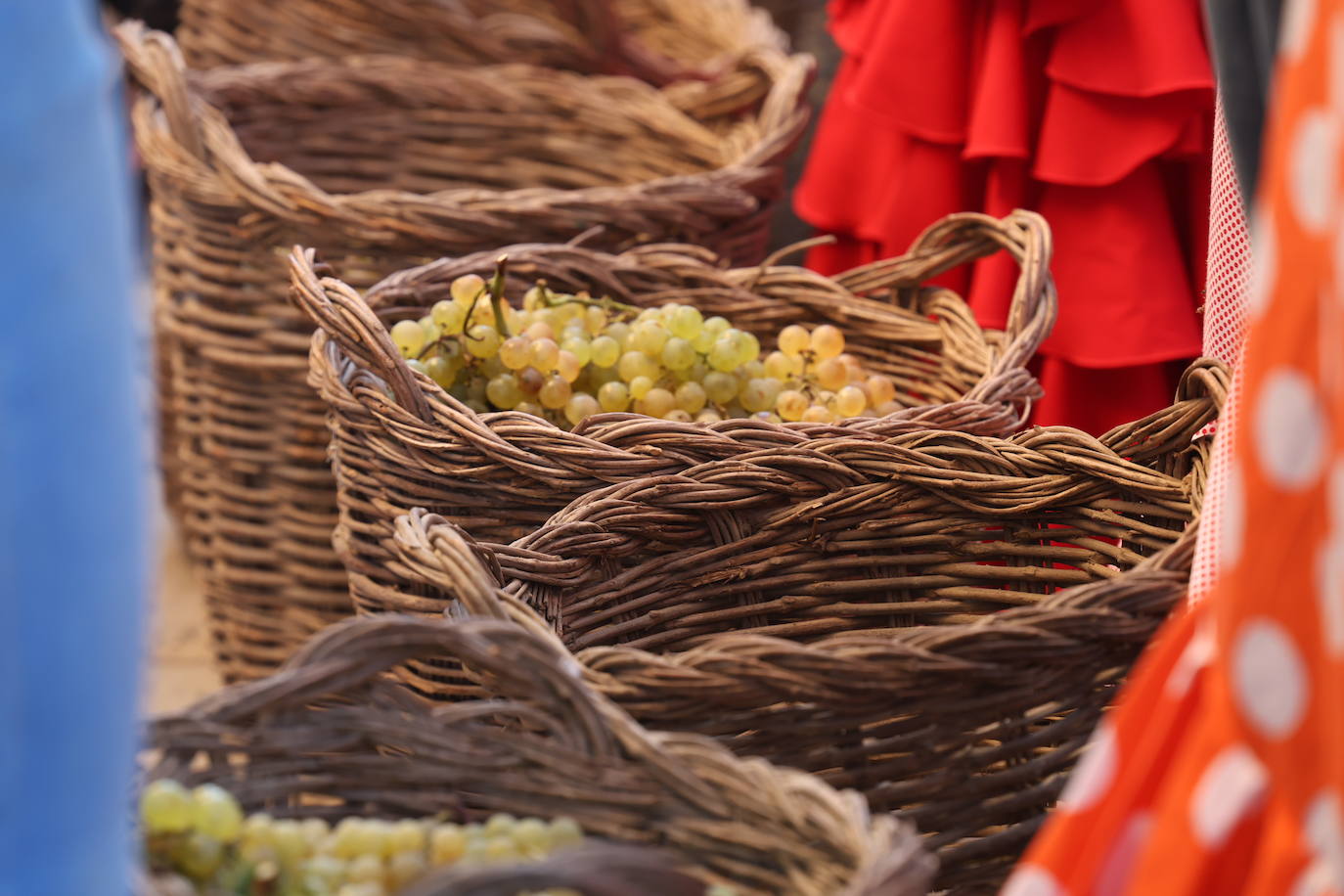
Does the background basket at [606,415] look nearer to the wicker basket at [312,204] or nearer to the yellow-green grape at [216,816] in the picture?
the wicker basket at [312,204]

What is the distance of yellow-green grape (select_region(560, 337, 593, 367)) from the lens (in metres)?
0.96

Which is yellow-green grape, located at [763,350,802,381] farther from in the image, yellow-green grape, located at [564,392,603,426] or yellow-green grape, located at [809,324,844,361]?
yellow-green grape, located at [564,392,603,426]

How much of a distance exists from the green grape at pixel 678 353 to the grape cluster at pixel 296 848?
498mm

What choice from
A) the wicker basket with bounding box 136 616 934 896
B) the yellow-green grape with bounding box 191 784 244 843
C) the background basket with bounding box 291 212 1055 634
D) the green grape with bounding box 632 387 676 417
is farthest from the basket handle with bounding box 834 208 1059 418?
Result: the yellow-green grape with bounding box 191 784 244 843

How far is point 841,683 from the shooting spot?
2.04ft

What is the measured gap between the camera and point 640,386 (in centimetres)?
96

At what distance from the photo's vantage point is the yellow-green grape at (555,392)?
0.94 metres

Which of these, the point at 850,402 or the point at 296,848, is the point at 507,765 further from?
the point at 850,402

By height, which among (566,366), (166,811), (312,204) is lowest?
(166,811)

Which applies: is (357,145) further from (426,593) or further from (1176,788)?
(1176,788)

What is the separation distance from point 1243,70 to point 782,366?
49 centimetres

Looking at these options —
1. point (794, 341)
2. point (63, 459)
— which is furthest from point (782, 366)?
point (63, 459)

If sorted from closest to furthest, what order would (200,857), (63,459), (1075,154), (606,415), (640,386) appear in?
(63,459), (200,857), (606,415), (640,386), (1075,154)

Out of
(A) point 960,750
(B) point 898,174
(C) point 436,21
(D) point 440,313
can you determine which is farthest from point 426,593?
(C) point 436,21
